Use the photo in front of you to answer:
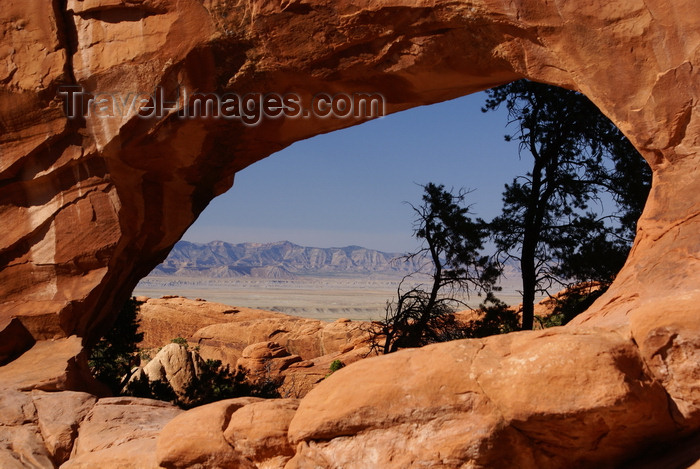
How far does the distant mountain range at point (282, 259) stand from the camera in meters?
148

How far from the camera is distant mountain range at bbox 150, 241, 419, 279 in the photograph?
14812cm

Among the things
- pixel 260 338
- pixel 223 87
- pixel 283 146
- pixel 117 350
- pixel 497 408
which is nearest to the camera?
pixel 497 408

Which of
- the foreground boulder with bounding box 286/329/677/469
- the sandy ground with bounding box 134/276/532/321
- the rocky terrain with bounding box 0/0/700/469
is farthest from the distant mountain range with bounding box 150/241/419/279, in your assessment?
the foreground boulder with bounding box 286/329/677/469

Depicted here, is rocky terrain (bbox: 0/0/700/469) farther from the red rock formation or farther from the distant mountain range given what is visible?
the distant mountain range

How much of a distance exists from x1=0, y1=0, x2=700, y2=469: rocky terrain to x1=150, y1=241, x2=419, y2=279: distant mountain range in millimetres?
129599

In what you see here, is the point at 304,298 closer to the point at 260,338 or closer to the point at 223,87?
the point at 260,338

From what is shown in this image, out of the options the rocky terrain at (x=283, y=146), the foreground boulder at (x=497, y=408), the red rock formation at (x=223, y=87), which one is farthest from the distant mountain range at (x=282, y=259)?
the foreground boulder at (x=497, y=408)

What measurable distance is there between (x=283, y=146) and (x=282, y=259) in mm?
174331

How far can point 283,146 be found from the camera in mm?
9312

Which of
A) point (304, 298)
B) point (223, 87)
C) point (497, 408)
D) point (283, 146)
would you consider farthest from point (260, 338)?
point (304, 298)

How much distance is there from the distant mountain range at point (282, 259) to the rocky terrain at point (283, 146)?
130m

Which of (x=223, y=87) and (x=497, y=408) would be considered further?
(x=223, y=87)

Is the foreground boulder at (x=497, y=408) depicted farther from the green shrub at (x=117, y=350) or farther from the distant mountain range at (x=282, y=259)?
the distant mountain range at (x=282, y=259)

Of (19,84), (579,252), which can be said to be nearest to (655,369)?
(19,84)
